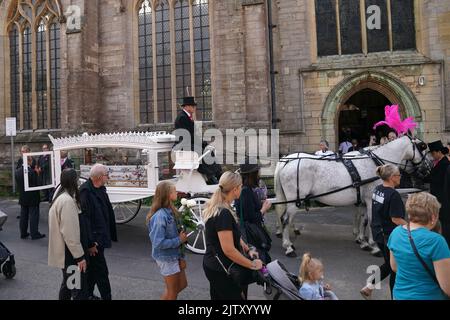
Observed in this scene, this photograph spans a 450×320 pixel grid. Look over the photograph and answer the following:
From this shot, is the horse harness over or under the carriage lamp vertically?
under

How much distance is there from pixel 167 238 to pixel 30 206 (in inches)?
227

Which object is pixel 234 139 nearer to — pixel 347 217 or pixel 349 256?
pixel 347 217

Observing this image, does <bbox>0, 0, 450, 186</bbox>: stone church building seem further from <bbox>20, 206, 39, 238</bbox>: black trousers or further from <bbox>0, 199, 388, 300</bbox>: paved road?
<bbox>20, 206, 39, 238</bbox>: black trousers

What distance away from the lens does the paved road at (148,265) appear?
514 cm

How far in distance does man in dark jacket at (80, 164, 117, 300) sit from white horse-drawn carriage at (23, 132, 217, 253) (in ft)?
8.06

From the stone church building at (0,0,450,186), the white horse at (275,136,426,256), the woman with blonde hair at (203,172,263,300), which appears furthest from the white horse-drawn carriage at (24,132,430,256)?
the stone church building at (0,0,450,186)

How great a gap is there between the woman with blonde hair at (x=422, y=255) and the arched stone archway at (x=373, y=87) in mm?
11812

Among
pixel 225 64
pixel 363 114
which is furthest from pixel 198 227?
pixel 363 114

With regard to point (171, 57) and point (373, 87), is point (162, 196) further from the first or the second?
point (171, 57)

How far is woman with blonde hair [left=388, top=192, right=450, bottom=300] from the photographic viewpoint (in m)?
2.57

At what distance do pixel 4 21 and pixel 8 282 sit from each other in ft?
56.3

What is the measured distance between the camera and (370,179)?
6867mm

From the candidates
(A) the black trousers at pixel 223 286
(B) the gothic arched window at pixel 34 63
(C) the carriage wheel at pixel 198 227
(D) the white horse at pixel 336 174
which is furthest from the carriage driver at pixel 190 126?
(B) the gothic arched window at pixel 34 63

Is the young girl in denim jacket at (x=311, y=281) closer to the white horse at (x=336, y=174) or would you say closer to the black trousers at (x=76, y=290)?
the black trousers at (x=76, y=290)
